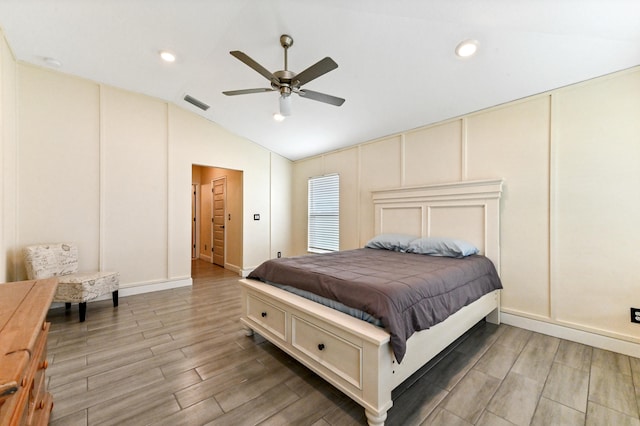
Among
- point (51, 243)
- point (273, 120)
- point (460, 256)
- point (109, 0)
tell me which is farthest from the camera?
point (273, 120)

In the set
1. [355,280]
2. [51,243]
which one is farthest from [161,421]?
[51,243]

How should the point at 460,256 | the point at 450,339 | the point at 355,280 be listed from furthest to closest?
the point at 460,256, the point at 450,339, the point at 355,280

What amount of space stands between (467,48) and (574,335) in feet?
9.51

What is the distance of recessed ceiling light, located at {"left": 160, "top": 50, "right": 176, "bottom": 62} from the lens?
2.90 metres

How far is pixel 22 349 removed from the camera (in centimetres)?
71

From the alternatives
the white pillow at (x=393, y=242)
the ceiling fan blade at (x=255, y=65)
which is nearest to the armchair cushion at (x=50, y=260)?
the ceiling fan blade at (x=255, y=65)

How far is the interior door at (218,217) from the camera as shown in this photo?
19.2 feet

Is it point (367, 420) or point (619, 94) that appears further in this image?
point (619, 94)

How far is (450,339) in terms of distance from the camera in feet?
6.84

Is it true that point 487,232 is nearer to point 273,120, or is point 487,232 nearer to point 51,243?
point 273,120

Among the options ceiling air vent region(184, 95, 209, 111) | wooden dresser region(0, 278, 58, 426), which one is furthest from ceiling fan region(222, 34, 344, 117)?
ceiling air vent region(184, 95, 209, 111)

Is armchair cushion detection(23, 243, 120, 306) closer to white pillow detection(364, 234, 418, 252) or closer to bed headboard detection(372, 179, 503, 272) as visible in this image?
white pillow detection(364, 234, 418, 252)

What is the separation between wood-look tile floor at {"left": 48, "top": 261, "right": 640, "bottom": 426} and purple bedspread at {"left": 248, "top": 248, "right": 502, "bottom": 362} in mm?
497

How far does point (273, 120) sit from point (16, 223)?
11.4ft
